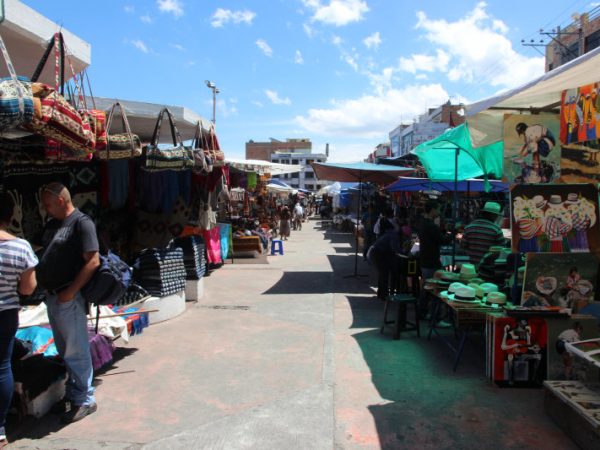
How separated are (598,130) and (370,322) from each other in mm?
3949

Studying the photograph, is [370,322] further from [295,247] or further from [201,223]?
[295,247]

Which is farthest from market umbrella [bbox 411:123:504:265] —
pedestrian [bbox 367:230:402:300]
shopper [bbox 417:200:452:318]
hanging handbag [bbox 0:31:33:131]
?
hanging handbag [bbox 0:31:33:131]

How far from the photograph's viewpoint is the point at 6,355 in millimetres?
3166

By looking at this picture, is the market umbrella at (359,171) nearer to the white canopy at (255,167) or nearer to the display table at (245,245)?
the white canopy at (255,167)

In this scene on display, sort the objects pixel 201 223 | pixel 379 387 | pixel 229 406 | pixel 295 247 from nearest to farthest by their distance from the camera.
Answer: pixel 229 406 → pixel 379 387 → pixel 201 223 → pixel 295 247

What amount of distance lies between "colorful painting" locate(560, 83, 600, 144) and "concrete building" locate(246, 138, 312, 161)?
3848 inches

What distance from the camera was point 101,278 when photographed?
3705 mm

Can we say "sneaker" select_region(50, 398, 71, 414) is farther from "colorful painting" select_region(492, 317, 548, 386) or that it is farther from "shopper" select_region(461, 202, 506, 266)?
"shopper" select_region(461, 202, 506, 266)

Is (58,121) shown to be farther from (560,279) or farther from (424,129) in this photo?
(424,129)

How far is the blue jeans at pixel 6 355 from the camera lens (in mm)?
3113

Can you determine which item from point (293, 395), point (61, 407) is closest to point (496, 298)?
point (293, 395)

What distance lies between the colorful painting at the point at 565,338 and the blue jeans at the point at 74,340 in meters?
4.02

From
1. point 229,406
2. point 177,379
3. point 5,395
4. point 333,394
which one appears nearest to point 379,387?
point 333,394

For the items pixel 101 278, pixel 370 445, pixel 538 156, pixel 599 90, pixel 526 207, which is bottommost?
pixel 370 445
